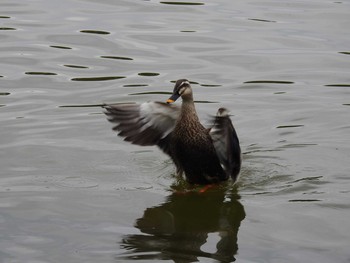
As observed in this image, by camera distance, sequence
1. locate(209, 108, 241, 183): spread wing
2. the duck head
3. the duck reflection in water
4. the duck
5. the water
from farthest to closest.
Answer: the duck
the duck head
locate(209, 108, 241, 183): spread wing
the water
the duck reflection in water

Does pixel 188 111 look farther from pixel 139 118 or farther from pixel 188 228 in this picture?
pixel 188 228

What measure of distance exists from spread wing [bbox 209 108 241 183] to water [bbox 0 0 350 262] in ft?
0.80

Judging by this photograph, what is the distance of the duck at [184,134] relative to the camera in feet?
29.3

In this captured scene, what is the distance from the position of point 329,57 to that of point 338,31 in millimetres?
1321

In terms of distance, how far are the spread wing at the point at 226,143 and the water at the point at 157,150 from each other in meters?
0.24

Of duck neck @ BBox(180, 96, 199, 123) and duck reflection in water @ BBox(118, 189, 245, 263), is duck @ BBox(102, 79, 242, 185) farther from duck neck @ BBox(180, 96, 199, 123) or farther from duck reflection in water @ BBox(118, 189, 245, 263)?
duck reflection in water @ BBox(118, 189, 245, 263)

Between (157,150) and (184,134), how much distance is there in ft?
3.58

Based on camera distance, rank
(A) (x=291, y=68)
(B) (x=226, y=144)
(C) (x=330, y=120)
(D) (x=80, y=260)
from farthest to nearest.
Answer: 1. (A) (x=291, y=68)
2. (C) (x=330, y=120)
3. (B) (x=226, y=144)
4. (D) (x=80, y=260)

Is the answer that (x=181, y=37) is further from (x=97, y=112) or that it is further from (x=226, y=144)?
(x=226, y=144)

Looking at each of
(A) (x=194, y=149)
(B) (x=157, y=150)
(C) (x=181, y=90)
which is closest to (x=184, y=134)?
(A) (x=194, y=149)

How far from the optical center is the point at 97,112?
439 inches

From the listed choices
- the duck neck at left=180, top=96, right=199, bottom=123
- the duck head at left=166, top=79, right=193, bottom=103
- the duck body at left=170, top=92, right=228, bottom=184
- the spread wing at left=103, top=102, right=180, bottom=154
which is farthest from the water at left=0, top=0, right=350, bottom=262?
the duck head at left=166, top=79, right=193, bottom=103

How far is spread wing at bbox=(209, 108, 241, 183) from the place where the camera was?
8422 mm

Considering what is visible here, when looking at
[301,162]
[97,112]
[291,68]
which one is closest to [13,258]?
[301,162]
